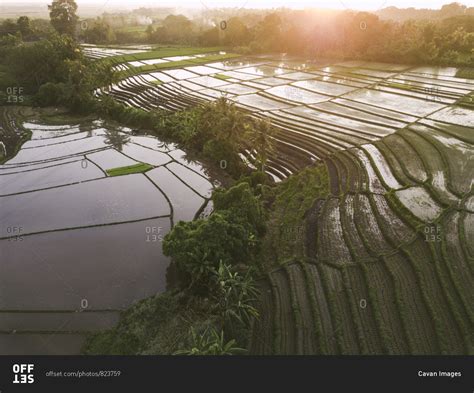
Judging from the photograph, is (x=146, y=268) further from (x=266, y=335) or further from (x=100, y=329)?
(x=266, y=335)

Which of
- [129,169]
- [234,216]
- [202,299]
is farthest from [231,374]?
[129,169]

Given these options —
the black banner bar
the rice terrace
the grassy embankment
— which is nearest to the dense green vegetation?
the rice terrace

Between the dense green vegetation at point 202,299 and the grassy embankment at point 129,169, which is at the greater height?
the grassy embankment at point 129,169

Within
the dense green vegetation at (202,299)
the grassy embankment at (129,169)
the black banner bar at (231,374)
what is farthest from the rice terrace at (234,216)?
the black banner bar at (231,374)

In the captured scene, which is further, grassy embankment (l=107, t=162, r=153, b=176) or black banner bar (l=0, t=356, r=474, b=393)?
grassy embankment (l=107, t=162, r=153, b=176)

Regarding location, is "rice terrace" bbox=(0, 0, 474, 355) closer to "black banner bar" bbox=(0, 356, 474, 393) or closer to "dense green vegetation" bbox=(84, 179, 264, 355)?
"dense green vegetation" bbox=(84, 179, 264, 355)

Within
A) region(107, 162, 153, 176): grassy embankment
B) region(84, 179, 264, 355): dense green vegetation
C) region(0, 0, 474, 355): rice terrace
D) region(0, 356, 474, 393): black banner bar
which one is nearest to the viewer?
region(0, 356, 474, 393): black banner bar

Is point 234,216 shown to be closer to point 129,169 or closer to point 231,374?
point 231,374

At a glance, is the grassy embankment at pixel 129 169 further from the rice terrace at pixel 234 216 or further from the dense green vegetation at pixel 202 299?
the dense green vegetation at pixel 202 299
